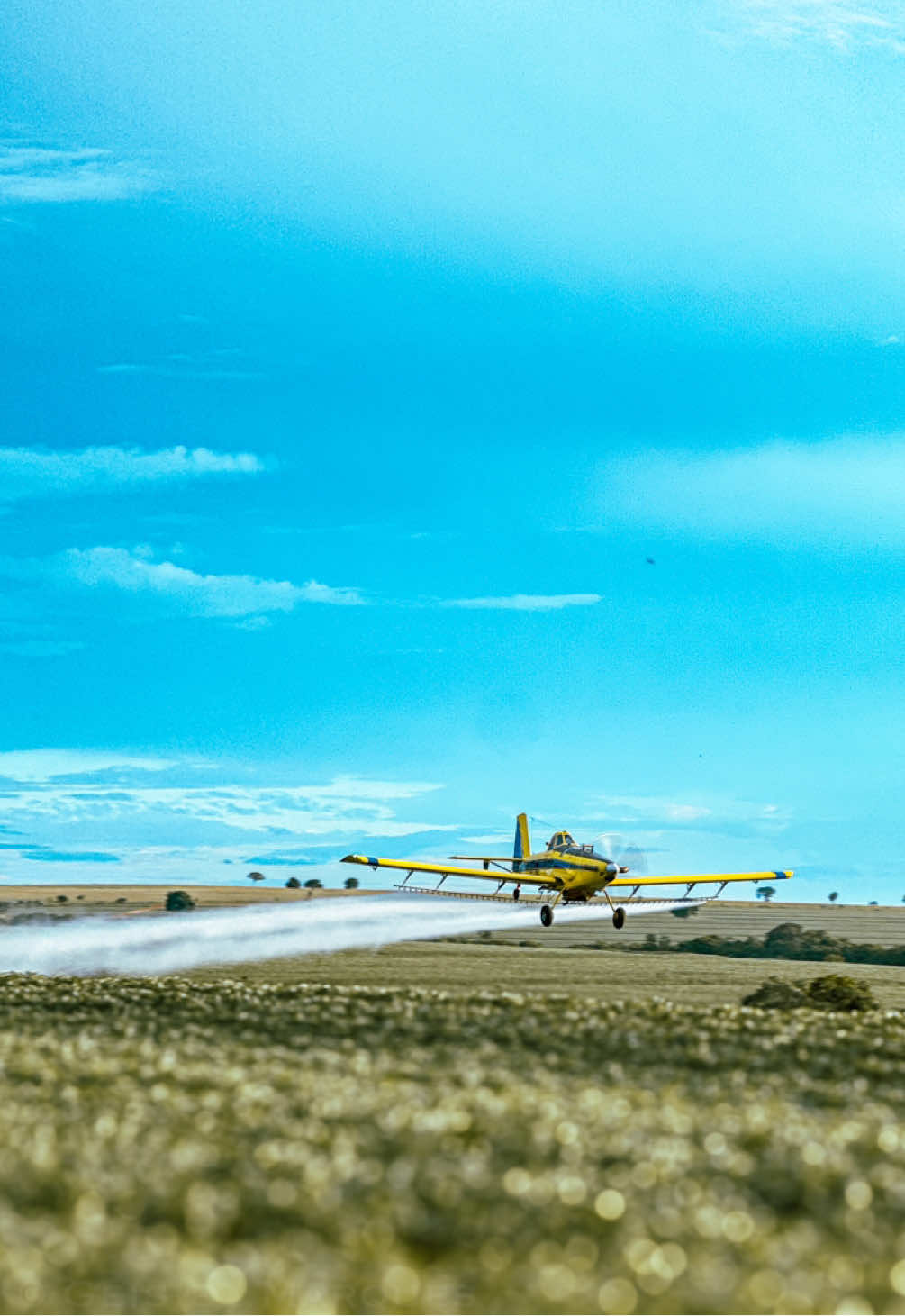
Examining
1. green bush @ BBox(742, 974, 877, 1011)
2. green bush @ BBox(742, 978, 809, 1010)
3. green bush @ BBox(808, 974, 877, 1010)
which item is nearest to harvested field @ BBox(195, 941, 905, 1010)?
green bush @ BBox(742, 978, 809, 1010)

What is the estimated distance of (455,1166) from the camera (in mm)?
22672

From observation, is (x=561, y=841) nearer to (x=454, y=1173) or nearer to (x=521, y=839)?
(x=521, y=839)

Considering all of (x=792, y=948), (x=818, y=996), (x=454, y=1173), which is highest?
(x=792, y=948)

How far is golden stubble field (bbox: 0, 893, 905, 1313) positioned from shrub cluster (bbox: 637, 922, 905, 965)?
8605 cm

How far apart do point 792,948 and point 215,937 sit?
2416 inches

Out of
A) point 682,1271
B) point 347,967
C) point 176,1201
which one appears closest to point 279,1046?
point 176,1201

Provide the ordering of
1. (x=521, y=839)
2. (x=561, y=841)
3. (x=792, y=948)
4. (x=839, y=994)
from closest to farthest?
(x=839, y=994) < (x=561, y=841) < (x=521, y=839) < (x=792, y=948)

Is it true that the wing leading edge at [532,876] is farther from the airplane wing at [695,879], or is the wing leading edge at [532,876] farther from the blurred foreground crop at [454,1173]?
the blurred foreground crop at [454,1173]

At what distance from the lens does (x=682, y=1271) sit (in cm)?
1823

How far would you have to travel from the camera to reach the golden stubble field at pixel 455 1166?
17672 mm

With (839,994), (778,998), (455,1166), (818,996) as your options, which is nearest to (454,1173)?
(455,1166)

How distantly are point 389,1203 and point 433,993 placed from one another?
2748 cm

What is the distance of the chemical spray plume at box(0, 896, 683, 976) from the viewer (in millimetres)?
76812

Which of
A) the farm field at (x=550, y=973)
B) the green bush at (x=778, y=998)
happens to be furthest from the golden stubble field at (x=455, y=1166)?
the farm field at (x=550, y=973)
